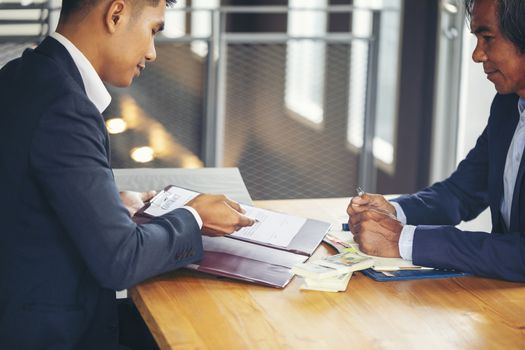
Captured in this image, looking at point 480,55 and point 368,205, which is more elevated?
point 480,55

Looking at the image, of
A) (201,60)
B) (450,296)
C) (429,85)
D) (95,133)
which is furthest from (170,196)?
(429,85)

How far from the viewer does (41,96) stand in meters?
1.68

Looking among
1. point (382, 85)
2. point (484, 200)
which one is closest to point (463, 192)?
point (484, 200)

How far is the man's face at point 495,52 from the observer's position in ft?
6.80

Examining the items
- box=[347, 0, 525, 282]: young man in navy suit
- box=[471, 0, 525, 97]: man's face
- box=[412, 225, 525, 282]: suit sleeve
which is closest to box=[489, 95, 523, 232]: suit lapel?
box=[347, 0, 525, 282]: young man in navy suit

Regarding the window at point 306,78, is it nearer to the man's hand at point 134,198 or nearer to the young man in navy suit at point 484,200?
the young man in navy suit at point 484,200

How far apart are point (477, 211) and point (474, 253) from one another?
0.54 meters

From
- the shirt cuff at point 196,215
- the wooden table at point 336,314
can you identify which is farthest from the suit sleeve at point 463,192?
the shirt cuff at point 196,215

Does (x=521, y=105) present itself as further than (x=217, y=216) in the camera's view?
Yes

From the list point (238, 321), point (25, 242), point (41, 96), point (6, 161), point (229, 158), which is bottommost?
point (229, 158)

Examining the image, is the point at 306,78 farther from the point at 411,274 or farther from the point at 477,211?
the point at 411,274

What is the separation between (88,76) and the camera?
1.80 meters

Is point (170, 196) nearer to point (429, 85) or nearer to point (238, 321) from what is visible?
point (238, 321)

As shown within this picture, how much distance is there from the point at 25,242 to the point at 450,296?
0.81 meters
